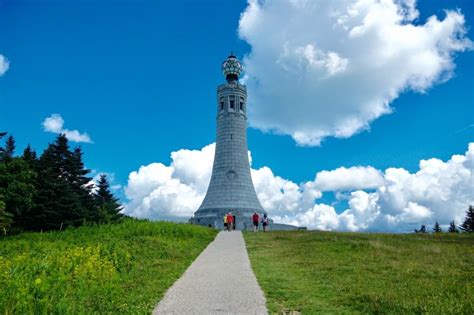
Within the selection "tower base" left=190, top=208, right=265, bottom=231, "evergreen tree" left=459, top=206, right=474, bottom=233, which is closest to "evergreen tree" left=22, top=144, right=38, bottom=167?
"tower base" left=190, top=208, right=265, bottom=231

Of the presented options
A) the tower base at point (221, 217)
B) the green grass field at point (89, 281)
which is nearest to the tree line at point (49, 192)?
the tower base at point (221, 217)

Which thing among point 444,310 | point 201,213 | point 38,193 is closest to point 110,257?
point 444,310

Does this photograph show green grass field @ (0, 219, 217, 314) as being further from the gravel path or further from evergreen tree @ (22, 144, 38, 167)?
evergreen tree @ (22, 144, 38, 167)

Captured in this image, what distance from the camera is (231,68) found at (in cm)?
6075

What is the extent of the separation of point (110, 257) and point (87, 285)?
3.99 meters

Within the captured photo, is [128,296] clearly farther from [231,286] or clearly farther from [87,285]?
[231,286]

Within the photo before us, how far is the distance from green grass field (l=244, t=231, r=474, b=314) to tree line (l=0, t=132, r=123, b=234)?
21.5 metres

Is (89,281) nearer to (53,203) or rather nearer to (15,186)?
(15,186)

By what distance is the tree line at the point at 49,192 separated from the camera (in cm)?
3575

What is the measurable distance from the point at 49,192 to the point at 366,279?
38.3m

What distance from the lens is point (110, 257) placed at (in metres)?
13.7

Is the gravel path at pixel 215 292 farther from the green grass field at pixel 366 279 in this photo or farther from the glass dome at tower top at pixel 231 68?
the glass dome at tower top at pixel 231 68

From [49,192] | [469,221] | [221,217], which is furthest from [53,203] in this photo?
[469,221]

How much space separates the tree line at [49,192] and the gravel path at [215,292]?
69.6ft
